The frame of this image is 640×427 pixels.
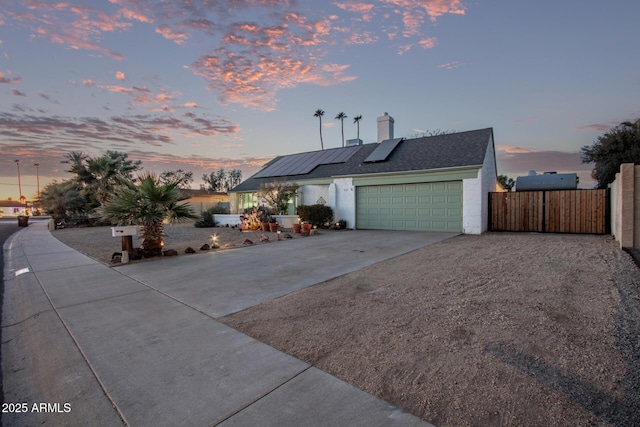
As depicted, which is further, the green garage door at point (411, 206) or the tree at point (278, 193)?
the tree at point (278, 193)

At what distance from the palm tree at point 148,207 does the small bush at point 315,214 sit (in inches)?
302

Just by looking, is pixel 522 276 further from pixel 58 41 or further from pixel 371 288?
pixel 58 41

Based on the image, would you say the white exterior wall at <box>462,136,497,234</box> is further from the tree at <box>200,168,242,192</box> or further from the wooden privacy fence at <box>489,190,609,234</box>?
the tree at <box>200,168,242,192</box>

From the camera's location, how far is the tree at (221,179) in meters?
48.7

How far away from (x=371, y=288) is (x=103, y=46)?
12.9 metres

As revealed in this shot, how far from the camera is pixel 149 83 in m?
13.1

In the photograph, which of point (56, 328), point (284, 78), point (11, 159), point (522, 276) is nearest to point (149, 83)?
point (284, 78)

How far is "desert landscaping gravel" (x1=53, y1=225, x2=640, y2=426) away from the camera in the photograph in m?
2.00

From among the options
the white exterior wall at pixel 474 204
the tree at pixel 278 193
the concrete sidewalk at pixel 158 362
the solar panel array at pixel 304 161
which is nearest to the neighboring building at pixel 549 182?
the white exterior wall at pixel 474 204

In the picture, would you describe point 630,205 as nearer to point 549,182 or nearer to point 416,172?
point 416,172

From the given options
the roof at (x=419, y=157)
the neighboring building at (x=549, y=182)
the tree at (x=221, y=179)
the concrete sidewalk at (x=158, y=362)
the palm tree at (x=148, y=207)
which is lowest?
the concrete sidewalk at (x=158, y=362)

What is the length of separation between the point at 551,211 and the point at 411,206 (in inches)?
232

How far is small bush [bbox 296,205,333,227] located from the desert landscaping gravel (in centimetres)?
987

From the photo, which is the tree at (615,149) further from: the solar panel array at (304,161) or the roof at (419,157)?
the solar panel array at (304,161)
